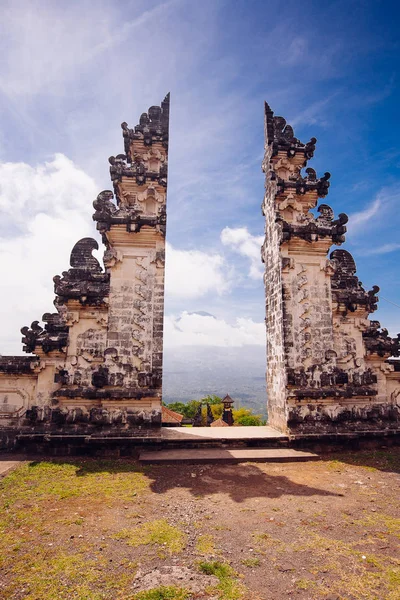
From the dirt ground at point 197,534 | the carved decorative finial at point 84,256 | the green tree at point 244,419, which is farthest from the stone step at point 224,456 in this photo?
the green tree at point 244,419

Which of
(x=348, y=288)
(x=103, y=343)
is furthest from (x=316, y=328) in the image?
(x=103, y=343)

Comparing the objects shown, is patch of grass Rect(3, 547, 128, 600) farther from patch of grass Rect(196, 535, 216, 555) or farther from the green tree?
the green tree

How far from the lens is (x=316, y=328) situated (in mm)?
11148

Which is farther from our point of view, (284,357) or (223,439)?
(284,357)

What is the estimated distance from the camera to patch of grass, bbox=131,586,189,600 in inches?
142

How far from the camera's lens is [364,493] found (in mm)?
6965

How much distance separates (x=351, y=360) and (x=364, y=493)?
5049 millimetres

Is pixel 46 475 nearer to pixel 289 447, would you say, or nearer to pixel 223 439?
pixel 223 439

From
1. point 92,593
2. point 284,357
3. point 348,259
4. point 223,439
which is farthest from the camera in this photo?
point 348,259

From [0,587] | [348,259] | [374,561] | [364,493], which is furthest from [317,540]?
[348,259]

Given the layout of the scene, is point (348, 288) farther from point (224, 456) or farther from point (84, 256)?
point (84, 256)

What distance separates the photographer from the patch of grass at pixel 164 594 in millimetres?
3602

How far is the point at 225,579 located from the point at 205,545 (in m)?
0.83

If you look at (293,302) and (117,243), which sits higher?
(117,243)
